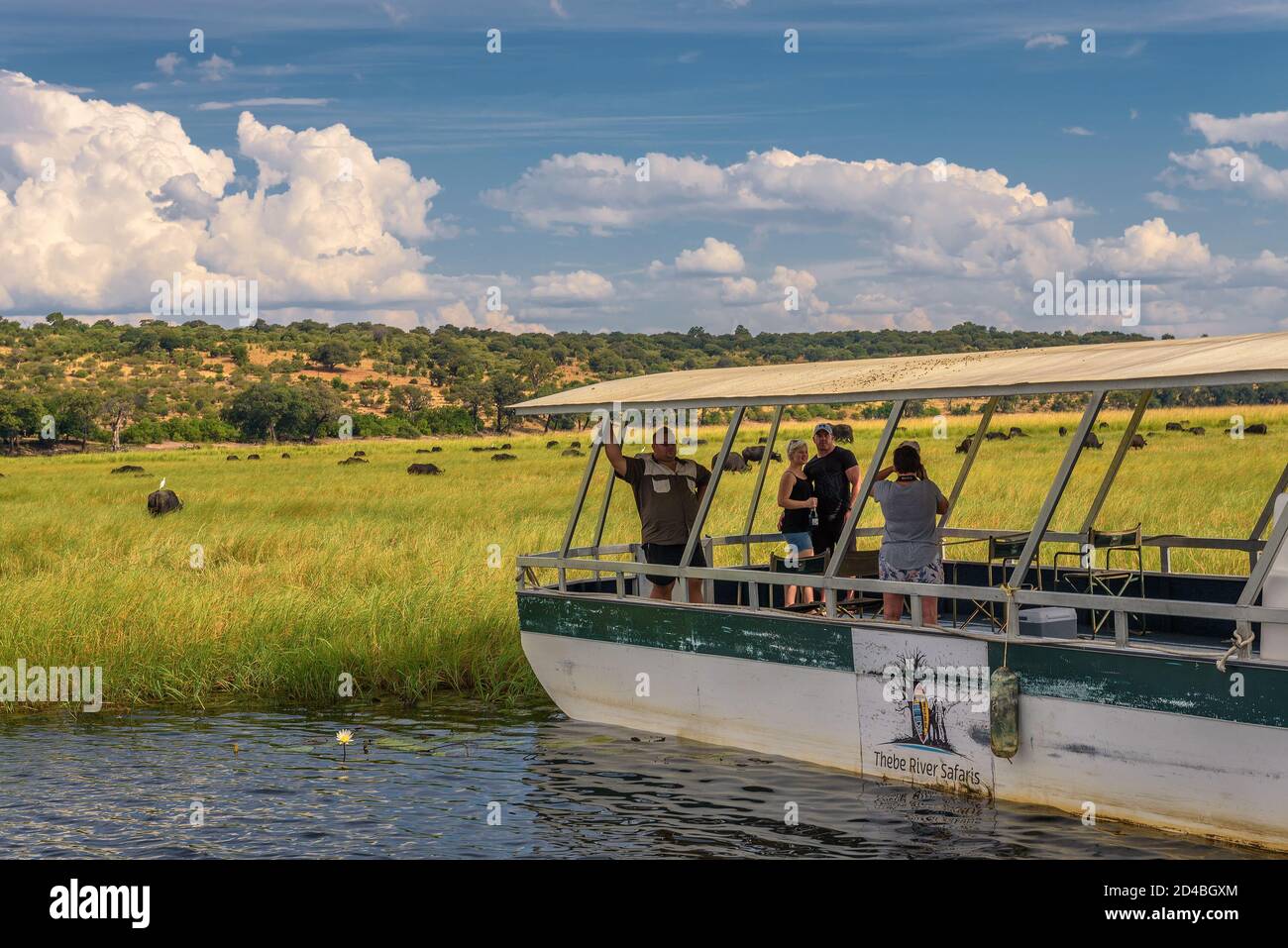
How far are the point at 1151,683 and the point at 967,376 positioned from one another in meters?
2.40

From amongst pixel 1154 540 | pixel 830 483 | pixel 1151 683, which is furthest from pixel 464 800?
pixel 1154 540

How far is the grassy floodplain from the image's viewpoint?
46.1ft

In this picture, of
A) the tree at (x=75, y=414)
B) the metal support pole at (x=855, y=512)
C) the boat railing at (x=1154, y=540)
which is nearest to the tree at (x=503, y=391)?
the tree at (x=75, y=414)

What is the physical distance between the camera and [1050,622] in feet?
31.9

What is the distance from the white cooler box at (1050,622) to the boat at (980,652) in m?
0.02

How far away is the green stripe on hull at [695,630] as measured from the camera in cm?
1030

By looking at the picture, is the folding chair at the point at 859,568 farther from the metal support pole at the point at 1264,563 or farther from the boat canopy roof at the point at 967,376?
the metal support pole at the point at 1264,563

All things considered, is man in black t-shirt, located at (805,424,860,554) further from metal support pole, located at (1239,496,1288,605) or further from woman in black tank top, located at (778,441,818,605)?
metal support pole, located at (1239,496,1288,605)

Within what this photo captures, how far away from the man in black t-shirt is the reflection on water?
7.87 ft

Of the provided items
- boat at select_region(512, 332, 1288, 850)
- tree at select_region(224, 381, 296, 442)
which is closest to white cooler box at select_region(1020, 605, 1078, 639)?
boat at select_region(512, 332, 1288, 850)

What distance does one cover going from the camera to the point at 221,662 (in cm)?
1424
